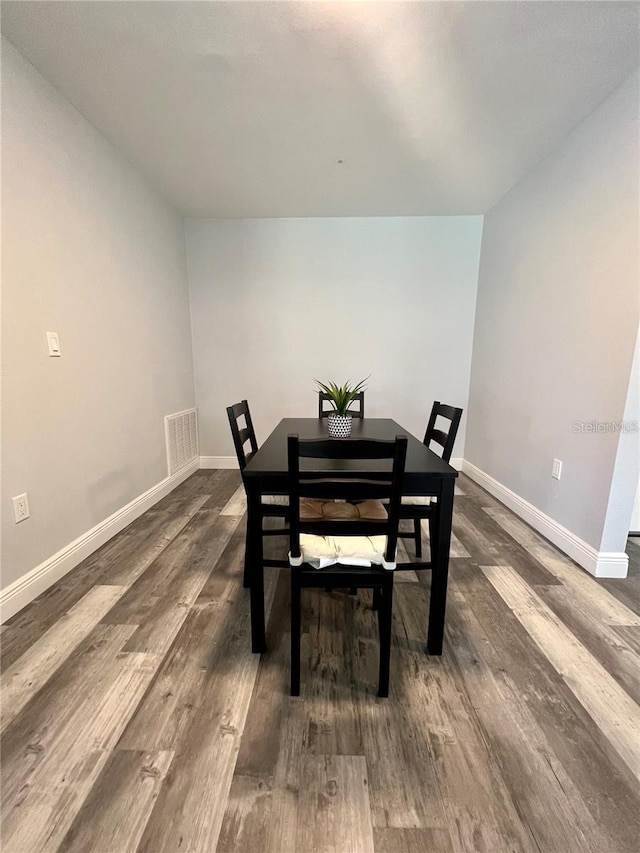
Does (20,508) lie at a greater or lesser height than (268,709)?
greater

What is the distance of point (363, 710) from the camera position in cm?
112

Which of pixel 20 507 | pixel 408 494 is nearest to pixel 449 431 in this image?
pixel 408 494

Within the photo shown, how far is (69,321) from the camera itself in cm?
185

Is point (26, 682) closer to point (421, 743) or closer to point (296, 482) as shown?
point (296, 482)

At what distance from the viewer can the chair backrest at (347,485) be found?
0.99 m

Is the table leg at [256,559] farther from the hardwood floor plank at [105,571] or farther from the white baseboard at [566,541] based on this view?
the white baseboard at [566,541]

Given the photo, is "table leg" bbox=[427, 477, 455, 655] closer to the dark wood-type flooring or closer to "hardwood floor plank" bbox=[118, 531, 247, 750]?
the dark wood-type flooring

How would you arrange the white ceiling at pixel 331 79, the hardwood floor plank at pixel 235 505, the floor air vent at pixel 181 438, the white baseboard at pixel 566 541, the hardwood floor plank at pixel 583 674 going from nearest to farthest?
1. the hardwood floor plank at pixel 583 674
2. the white ceiling at pixel 331 79
3. the white baseboard at pixel 566 541
4. the hardwood floor plank at pixel 235 505
5. the floor air vent at pixel 181 438

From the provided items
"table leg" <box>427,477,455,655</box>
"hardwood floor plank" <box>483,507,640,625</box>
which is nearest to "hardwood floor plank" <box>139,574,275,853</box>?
"table leg" <box>427,477,455,655</box>

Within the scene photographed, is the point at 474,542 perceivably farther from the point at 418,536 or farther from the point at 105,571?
the point at 105,571

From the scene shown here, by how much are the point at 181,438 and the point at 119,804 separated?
8.63 ft

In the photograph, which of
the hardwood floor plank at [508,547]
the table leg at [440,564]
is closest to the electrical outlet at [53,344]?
the table leg at [440,564]

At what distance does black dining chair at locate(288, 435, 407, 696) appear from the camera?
1004mm

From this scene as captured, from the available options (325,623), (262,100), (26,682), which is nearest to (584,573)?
(325,623)
